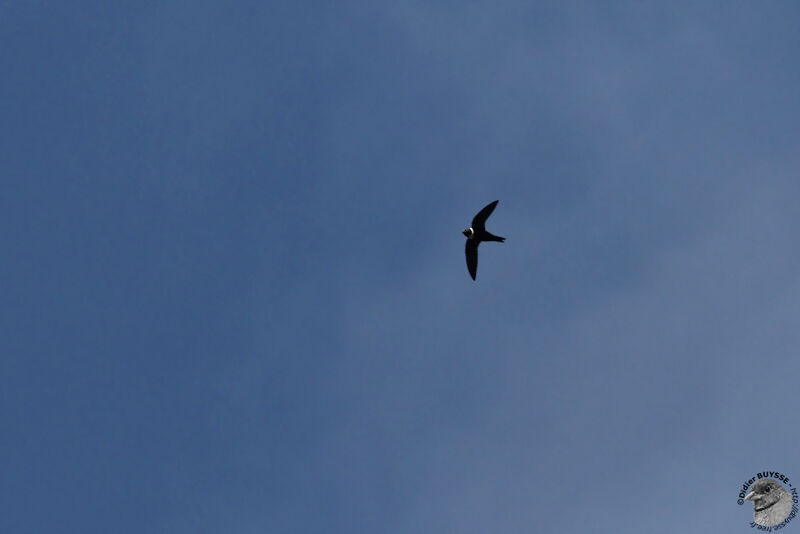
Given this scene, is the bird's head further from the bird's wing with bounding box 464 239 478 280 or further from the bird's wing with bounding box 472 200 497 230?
the bird's wing with bounding box 472 200 497 230

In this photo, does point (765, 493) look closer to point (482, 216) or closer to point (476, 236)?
point (476, 236)

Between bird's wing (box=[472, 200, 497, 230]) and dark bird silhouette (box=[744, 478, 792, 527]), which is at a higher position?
bird's wing (box=[472, 200, 497, 230])

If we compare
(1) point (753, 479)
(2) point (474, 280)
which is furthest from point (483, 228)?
(1) point (753, 479)

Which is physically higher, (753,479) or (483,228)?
(483,228)

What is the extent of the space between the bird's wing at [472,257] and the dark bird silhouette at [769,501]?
103 ft

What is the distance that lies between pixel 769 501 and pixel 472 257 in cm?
3416

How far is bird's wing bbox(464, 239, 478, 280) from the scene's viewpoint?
275 ft

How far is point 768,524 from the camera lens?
2943 inches

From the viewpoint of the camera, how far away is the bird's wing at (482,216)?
266 feet

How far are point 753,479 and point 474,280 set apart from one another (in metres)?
30.3

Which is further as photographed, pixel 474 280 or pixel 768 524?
pixel 474 280

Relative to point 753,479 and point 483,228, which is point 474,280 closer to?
point 483,228

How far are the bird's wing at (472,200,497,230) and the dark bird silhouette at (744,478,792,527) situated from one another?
33.3m

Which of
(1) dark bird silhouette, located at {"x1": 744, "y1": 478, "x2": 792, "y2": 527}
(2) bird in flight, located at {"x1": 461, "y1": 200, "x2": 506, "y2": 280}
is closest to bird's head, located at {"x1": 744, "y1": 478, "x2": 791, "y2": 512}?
(1) dark bird silhouette, located at {"x1": 744, "y1": 478, "x2": 792, "y2": 527}
